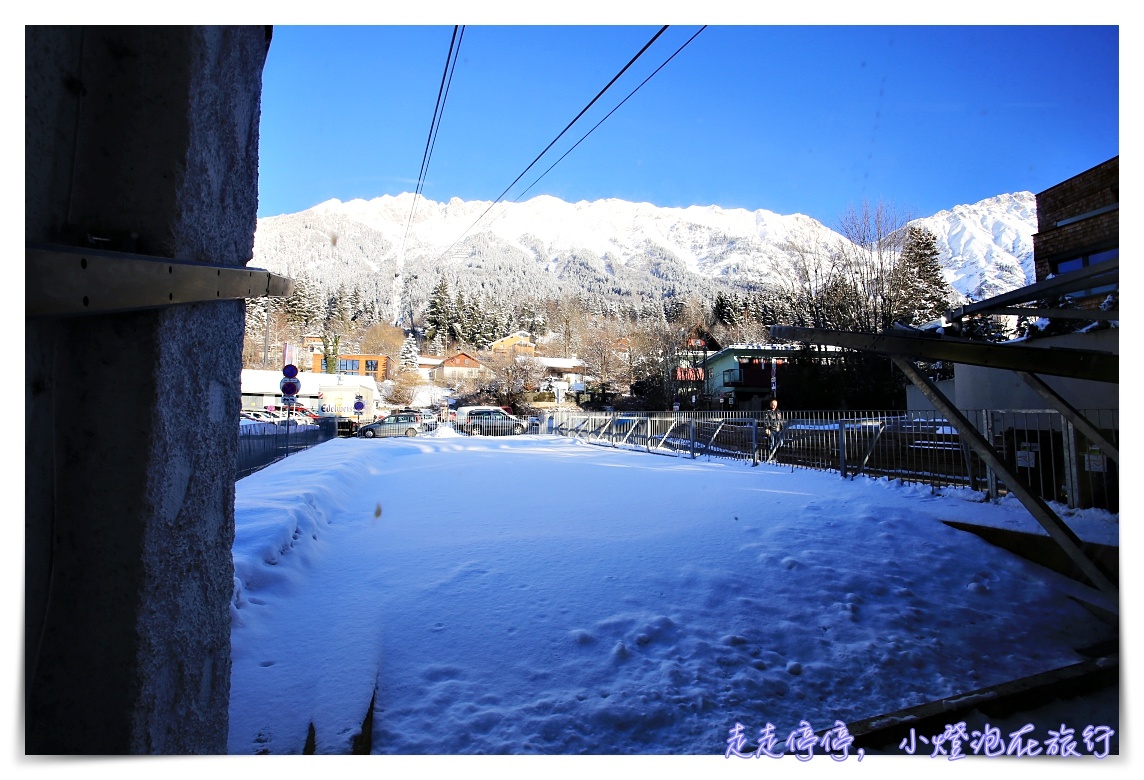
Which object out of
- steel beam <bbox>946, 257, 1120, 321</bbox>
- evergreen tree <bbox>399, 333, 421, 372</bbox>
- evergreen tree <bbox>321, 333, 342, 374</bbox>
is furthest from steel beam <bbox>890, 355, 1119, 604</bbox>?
evergreen tree <bbox>399, 333, 421, 372</bbox>

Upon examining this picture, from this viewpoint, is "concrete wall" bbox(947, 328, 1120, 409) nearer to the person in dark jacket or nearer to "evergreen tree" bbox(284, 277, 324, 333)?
the person in dark jacket

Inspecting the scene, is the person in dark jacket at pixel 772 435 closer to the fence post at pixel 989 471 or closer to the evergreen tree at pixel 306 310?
the fence post at pixel 989 471

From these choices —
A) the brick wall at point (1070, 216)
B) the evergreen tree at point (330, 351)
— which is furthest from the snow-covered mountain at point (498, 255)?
the evergreen tree at point (330, 351)

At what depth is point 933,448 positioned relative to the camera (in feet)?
31.2

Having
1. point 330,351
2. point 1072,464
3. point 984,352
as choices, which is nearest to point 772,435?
point 1072,464

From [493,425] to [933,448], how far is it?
2352cm

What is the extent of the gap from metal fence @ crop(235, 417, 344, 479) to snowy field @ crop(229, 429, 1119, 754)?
3.30m

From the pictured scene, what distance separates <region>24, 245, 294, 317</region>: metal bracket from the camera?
51.7 inches

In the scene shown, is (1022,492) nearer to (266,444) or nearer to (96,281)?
(96,281)

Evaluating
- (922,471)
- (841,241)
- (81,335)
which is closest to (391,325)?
(841,241)

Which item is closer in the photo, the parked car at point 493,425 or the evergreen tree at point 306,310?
the parked car at point 493,425

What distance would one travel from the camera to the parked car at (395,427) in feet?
97.5

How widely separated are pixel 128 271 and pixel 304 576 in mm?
3523

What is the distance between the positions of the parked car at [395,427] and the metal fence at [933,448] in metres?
16.5
